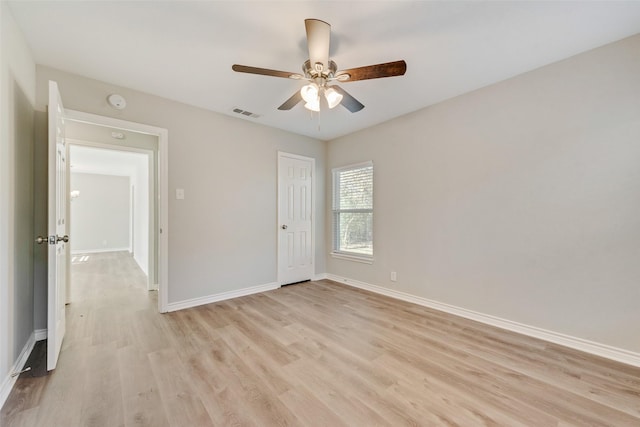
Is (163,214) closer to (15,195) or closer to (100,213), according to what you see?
(15,195)

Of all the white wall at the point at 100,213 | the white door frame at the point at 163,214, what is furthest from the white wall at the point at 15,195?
the white wall at the point at 100,213

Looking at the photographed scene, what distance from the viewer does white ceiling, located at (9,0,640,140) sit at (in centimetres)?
172

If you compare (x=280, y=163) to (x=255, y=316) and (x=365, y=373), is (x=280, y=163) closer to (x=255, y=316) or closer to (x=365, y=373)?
(x=255, y=316)

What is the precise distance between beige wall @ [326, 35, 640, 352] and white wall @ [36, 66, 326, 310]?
1974mm

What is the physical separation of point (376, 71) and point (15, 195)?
9.10ft

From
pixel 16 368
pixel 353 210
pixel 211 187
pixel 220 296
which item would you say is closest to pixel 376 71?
pixel 211 187

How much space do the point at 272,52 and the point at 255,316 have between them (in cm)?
263

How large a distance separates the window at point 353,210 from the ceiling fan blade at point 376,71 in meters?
2.09

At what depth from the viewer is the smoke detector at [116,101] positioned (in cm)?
264

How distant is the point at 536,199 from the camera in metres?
2.42

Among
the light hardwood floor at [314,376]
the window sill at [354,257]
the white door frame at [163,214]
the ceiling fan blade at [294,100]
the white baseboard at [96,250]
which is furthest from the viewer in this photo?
the white baseboard at [96,250]

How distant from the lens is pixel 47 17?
1.82 m

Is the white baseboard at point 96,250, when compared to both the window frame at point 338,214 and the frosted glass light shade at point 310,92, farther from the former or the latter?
the frosted glass light shade at point 310,92

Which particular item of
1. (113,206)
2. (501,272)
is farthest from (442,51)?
(113,206)
